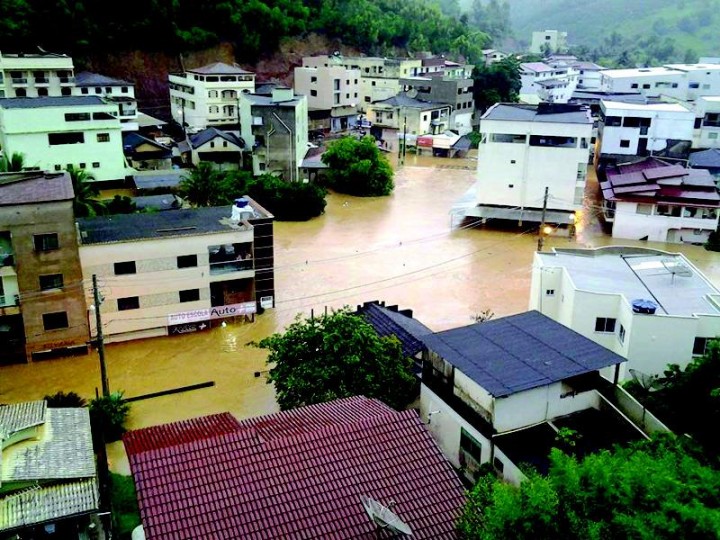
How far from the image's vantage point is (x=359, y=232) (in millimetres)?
37188

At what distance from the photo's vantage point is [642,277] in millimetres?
20516

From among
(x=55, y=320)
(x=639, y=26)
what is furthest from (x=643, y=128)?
(x=639, y=26)

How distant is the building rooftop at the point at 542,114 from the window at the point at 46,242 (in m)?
23.5

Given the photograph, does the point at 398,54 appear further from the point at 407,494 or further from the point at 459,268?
the point at 407,494

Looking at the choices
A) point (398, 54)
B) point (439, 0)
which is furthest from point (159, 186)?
point (439, 0)

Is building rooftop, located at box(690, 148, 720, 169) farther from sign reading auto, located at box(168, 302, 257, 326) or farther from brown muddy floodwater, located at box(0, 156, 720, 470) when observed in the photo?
sign reading auto, located at box(168, 302, 257, 326)

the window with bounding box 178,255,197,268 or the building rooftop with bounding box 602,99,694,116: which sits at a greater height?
the building rooftop with bounding box 602,99,694,116

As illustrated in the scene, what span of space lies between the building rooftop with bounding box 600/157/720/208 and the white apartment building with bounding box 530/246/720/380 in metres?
14.1

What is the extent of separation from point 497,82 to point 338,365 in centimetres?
5968

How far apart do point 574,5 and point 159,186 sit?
494 feet

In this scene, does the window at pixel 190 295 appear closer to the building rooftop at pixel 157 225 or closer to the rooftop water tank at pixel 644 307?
the building rooftop at pixel 157 225

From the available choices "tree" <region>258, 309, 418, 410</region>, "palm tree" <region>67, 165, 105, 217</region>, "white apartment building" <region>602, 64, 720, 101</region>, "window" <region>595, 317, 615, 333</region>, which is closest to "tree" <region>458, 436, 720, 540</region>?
"tree" <region>258, 309, 418, 410</region>

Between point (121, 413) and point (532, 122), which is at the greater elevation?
point (532, 122)

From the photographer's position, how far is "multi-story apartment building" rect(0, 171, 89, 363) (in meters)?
20.3
